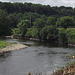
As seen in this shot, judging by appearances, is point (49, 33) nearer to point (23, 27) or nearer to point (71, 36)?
point (71, 36)

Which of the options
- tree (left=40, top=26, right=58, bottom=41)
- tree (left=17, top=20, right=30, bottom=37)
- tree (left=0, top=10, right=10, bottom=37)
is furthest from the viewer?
tree (left=17, top=20, right=30, bottom=37)

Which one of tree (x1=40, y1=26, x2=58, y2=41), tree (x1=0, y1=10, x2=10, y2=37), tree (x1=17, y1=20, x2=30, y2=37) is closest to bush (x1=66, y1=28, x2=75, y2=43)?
tree (x1=40, y1=26, x2=58, y2=41)

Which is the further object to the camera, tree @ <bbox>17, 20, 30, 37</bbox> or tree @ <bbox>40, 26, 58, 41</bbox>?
tree @ <bbox>17, 20, 30, 37</bbox>

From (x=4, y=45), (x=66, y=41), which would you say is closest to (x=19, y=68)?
(x=4, y=45)

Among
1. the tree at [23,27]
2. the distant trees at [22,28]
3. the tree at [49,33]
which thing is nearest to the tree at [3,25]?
the tree at [49,33]

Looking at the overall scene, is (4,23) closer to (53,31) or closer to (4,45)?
(4,45)

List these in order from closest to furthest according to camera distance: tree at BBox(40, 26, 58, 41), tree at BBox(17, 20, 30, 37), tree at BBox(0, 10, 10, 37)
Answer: tree at BBox(0, 10, 10, 37)
tree at BBox(40, 26, 58, 41)
tree at BBox(17, 20, 30, 37)

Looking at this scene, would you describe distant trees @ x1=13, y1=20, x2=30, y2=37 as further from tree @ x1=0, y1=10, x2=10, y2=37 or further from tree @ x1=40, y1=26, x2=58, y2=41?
tree @ x1=0, y1=10, x2=10, y2=37

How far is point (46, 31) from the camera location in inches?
4090

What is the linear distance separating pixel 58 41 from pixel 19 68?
59378 millimetres

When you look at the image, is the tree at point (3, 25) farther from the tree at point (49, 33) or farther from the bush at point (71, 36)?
the tree at point (49, 33)

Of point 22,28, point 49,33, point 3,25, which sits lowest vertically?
point 22,28

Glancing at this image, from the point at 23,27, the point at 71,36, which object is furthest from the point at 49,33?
the point at 23,27

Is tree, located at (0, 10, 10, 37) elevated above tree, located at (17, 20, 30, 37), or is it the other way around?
tree, located at (0, 10, 10, 37)
